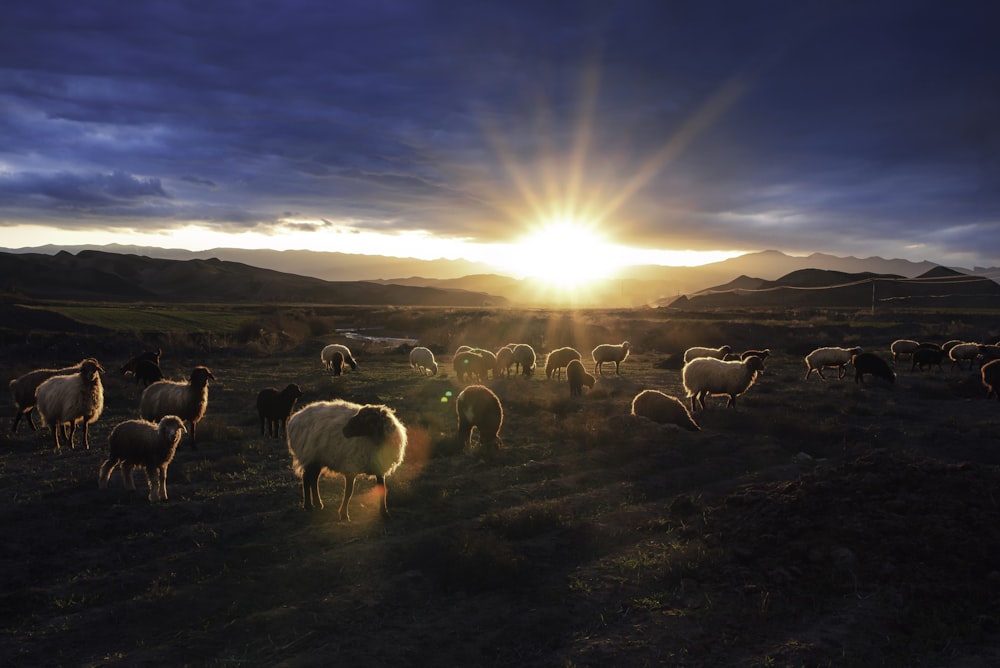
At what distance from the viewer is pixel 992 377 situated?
2109 centimetres

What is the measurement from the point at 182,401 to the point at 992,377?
26.5m

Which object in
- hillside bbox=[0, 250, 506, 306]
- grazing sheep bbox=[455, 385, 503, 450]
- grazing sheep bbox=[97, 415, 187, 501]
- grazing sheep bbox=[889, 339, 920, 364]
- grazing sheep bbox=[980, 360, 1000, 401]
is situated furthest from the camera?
hillside bbox=[0, 250, 506, 306]

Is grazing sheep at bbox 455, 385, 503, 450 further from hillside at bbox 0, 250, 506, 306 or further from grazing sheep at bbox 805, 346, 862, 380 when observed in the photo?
hillside at bbox 0, 250, 506, 306

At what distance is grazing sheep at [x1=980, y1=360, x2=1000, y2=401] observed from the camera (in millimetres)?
21016

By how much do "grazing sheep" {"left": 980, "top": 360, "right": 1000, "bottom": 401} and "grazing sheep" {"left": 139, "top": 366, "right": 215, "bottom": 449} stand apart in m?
25.8

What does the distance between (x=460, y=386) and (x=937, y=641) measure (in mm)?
19872

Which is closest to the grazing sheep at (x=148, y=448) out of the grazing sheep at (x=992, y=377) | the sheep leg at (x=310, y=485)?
the sheep leg at (x=310, y=485)

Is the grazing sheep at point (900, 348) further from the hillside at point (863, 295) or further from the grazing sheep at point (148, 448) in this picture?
the hillside at point (863, 295)

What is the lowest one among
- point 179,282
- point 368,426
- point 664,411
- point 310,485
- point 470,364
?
point 310,485

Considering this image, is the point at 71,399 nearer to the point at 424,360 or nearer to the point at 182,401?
the point at 182,401

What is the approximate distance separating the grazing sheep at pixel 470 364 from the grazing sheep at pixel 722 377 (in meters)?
10.2

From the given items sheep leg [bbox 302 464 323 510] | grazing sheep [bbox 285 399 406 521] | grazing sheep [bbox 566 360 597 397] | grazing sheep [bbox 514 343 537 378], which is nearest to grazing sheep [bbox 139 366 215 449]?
grazing sheep [bbox 285 399 406 521]

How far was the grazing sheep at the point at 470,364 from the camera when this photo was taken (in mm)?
26844

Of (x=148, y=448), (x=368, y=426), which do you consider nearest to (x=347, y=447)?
(x=368, y=426)
